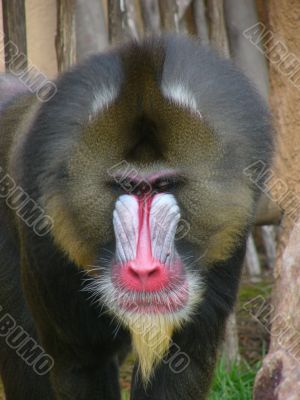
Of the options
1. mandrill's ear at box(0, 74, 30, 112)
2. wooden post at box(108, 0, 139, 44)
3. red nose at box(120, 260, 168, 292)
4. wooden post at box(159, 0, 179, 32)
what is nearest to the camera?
red nose at box(120, 260, 168, 292)

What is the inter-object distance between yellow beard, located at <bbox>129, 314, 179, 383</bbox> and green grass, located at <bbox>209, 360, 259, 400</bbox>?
1.69m

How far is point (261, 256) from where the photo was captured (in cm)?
860

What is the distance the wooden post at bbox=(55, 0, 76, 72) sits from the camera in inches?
225

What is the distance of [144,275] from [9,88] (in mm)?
1908

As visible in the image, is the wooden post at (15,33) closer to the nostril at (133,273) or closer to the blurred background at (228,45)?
→ the blurred background at (228,45)

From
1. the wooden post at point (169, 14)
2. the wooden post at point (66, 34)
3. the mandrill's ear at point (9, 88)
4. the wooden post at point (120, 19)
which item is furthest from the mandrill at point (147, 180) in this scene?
the wooden post at point (169, 14)

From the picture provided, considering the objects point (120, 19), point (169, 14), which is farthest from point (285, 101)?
point (120, 19)

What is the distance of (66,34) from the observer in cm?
570

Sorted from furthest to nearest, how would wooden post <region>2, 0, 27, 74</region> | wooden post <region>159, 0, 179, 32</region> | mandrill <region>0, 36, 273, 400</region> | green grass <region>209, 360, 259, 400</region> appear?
wooden post <region>159, 0, 179, 32</region>
green grass <region>209, 360, 259, 400</region>
wooden post <region>2, 0, 27, 74</region>
mandrill <region>0, 36, 273, 400</region>

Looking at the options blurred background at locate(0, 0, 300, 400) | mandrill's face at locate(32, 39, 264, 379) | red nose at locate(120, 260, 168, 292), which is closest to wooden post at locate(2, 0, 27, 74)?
blurred background at locate(0, 0, 300, 400)

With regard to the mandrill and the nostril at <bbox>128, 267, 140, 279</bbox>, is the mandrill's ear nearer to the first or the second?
the mandrill

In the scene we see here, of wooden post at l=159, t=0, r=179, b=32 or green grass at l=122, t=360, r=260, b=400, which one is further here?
wooden post at l=159, t=0, r=179, b=32

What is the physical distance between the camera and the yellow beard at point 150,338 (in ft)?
12.3

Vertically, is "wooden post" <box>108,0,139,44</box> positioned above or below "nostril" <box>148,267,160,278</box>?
above
